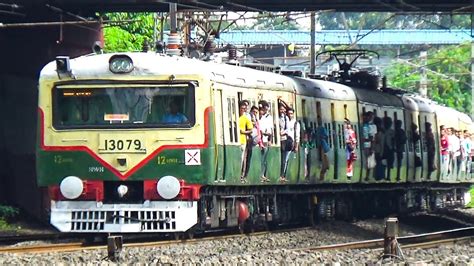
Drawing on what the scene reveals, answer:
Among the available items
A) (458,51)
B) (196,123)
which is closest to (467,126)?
(196,123)

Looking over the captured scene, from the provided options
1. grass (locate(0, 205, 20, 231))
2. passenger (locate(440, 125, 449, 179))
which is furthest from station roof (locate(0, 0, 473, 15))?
passenger (locate(440, 125, 449, 179))

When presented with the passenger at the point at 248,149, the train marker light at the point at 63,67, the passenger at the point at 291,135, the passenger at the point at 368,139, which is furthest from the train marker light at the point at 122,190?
the passenger at the point at 368,139

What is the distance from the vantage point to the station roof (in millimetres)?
24094

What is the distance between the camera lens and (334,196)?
24234 millimetres

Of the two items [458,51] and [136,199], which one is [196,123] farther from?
[458,51]

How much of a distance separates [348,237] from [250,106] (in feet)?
10.5

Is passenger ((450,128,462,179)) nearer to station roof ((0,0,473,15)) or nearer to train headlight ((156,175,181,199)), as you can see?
station roof ((0,0,473,15))

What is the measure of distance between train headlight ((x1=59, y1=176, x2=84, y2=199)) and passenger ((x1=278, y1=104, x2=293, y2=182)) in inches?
167

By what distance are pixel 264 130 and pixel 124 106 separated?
301cm

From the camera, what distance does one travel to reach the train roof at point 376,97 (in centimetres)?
2491

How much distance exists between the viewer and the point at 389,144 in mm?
25562

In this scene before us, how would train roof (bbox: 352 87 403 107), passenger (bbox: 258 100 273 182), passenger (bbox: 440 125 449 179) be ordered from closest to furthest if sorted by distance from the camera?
1. passenger (bbox: 258 100 273 182)
2. train roof (bbox: 352 87 403 107)
3. passenger (bbox: 440 125 449 179)

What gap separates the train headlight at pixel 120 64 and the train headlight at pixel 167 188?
1.46m

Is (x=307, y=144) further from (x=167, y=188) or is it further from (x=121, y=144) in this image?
(x=121, y=144)
